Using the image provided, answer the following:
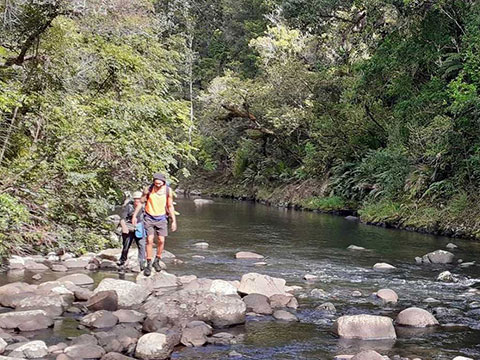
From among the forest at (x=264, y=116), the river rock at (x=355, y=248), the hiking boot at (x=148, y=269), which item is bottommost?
the river rock at (x=355, y=248)

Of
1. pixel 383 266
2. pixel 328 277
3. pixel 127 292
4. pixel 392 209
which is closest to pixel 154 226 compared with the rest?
pixel 127 292

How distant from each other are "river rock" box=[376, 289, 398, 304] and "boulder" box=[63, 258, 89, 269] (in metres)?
5.48

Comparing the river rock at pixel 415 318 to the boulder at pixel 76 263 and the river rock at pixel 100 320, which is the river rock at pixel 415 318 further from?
the boulder at pixel 76 263

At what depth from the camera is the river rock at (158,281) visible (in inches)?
376

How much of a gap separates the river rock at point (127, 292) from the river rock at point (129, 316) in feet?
1.98

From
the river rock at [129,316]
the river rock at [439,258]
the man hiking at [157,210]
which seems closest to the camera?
the river rock at [129,316]

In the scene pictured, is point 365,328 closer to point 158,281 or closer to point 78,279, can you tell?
point 158,281

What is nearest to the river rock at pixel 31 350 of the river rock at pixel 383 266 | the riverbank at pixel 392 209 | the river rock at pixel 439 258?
the river rock at pixel 383 266

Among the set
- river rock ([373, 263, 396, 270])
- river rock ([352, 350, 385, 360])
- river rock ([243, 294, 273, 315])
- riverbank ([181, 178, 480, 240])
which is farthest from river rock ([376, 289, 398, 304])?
riverbank ([181, 178, 480, 240])

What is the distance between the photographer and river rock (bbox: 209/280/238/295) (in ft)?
29.4

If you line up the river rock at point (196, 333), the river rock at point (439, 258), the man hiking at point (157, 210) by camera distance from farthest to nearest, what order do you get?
the river rock at point (439, 258), the man hiking at point (157, 210), the river rock at point (196, 333)

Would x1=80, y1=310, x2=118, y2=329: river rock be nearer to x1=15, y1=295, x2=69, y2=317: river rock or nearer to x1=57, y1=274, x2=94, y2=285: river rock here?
x1=15, y1=295, x2=69, y2=317: river rock

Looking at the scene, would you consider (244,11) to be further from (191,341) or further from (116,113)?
(191,341)

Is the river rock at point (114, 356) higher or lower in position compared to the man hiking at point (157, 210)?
lower
